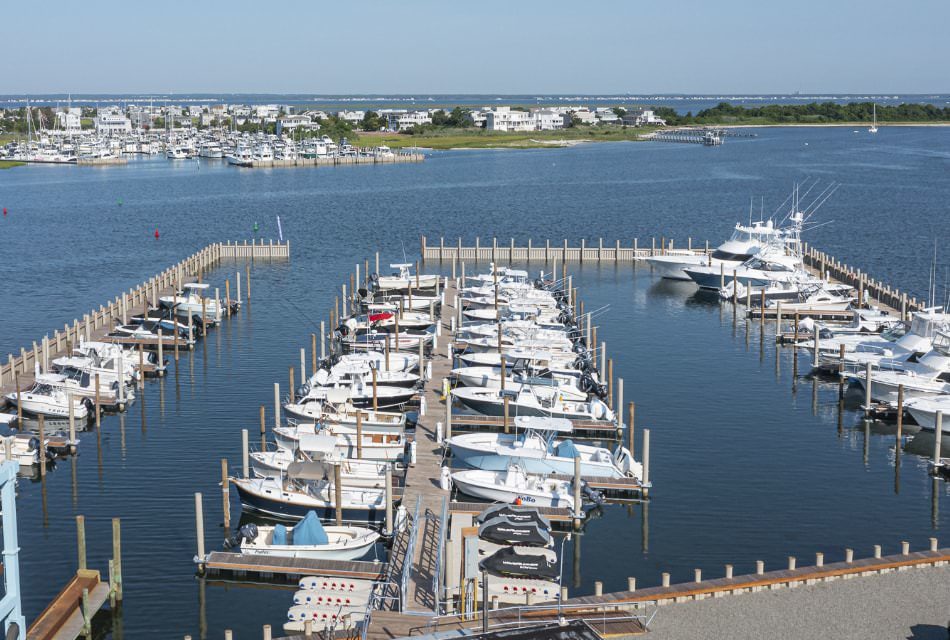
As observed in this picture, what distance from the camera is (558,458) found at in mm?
40125

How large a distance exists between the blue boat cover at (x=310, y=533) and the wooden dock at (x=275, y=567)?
0.59 meters

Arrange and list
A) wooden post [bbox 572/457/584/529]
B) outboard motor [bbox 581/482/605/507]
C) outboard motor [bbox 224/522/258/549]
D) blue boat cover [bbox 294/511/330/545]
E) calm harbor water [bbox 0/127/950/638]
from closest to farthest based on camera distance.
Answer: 1. blue boat cover [bbox 294/511/330/545]
2. outboard motor [bbox 224/522/258/549]
3. calm harbor water [bbox 0/127/950/638]
4. wooden post [bbox 572/457/584/529]
5. outboard motor [bbox 581/482/605/507]

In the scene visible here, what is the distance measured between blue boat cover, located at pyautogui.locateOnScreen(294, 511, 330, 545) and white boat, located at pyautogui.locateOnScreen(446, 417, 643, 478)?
29.2 feet

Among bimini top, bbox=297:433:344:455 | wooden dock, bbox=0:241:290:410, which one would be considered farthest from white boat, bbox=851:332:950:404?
wooden dock, bbox=0:241:290:410

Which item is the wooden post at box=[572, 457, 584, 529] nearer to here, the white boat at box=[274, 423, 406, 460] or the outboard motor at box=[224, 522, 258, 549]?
the white boat at box=[274, 423, 406, 460]

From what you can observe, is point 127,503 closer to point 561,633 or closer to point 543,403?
point 543,403

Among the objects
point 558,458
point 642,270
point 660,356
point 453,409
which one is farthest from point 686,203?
point 558,458

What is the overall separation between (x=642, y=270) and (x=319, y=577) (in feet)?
184

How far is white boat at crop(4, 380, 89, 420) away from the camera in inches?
1875

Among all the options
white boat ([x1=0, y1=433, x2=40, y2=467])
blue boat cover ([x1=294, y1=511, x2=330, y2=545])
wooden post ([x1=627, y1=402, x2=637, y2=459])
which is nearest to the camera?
blue boat cover ([x1=294, y1=511, x2=330, y2=545])

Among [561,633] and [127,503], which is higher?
[561,633]

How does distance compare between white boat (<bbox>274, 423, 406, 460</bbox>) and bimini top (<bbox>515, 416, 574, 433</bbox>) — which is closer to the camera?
white boat (<bbox>274, 423, 406, 460</bbox>)

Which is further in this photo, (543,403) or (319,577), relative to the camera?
(543,403)

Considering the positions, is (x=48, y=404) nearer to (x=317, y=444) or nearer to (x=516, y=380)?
(x=317, y=444)
